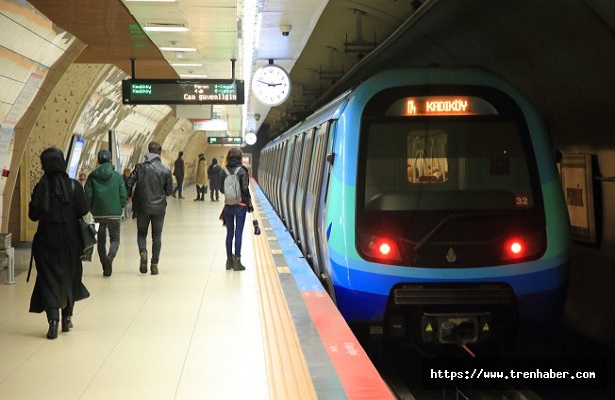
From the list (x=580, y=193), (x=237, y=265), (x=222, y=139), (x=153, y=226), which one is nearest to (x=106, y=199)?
(x=153, y=226)

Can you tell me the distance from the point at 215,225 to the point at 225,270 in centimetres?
772

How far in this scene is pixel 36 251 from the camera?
283 inches

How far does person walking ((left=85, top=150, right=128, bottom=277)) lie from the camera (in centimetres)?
1079

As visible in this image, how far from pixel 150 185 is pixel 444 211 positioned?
444cm

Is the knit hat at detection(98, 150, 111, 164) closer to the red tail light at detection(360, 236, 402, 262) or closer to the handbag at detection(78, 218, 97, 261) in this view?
the handbag at detection(78, 218, 97, 261)

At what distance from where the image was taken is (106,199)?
1079 cm

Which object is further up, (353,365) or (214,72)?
(214,72)

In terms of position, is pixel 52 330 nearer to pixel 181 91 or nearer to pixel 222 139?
pixel 181 91

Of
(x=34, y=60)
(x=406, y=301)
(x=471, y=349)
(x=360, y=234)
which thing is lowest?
(x=471, y=349)

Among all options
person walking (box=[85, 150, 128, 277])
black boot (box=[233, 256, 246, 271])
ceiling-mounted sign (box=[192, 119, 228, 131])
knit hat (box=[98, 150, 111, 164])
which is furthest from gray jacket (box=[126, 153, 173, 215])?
ceiling-mounted sign (box=[192, 119, 228, 131])

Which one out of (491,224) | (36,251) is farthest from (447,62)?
(36,251)

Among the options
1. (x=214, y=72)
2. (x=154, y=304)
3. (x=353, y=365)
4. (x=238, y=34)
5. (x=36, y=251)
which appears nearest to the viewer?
Result: (x=353, y=365)

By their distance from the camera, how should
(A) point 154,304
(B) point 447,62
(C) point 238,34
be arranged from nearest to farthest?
(A) point 154,304
(C) point 238,34
(B) point 447,62

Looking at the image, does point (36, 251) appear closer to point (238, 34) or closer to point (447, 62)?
point (238, 34)
